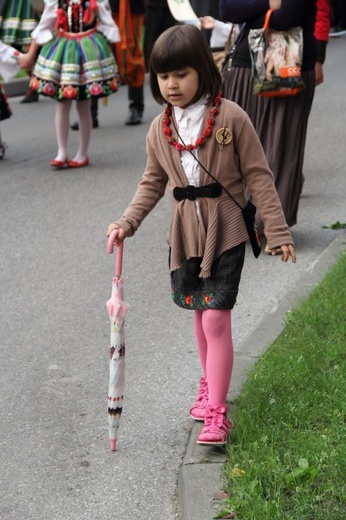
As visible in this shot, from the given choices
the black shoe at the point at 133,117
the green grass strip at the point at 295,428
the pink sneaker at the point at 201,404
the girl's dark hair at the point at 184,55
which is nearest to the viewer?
the green grass strip at the point at 295,428

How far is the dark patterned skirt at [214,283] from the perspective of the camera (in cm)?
394

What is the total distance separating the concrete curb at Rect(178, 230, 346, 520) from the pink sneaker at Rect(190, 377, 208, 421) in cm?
3

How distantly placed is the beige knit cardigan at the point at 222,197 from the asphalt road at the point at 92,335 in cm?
76

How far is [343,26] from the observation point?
2334 cm

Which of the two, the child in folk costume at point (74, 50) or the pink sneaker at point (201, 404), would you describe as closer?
the pink sneaker at point (201, 404)

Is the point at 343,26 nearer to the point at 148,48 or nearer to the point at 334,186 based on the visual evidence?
the point at 148,48

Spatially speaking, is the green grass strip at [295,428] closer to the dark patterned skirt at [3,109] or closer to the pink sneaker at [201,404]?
the pink sneaker at [201,404]

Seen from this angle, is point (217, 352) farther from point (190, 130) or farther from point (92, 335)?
point (92, 335)

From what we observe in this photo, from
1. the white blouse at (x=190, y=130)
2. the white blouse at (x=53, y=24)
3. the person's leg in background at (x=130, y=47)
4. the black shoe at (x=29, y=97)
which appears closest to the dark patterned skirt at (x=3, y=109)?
the white blouse at (x=53, y=24)

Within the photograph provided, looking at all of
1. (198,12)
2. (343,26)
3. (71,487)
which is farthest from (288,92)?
(343,26)

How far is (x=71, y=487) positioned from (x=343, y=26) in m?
20.7

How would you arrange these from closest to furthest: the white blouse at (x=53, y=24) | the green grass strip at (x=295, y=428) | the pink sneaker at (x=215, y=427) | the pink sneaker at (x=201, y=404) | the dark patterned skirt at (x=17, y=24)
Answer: the green grass strip at (x=295, y=428)
the pink sneaker at (x=215, y=427)
the pink sneaker at (x=201, y=404)
the white blouse at (x=53, y=24)
the dark patterned skirt at (x=17, y=24)

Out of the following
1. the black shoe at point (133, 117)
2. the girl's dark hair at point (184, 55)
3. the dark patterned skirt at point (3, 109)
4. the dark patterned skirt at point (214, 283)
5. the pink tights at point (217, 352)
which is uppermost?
the girl's dark hair at point (184, 55)

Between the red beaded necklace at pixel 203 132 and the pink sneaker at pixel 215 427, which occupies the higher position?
the red beaded necklace at pixel 203 132
